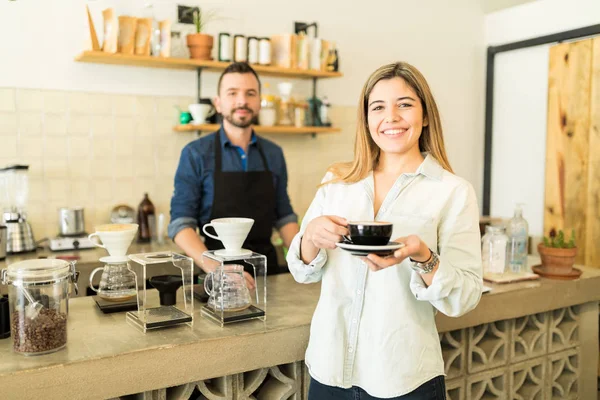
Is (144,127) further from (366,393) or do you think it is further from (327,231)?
(366,393)

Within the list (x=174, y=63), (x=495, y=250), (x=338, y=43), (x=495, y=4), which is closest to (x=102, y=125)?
Answer: (x=174, y=63)

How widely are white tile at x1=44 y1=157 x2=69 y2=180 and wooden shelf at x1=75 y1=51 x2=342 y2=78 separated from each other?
686 mm

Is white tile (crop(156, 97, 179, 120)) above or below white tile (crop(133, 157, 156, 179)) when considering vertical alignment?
above

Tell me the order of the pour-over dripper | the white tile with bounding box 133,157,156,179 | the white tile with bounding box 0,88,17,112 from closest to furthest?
1. the pour-over dripper
2. the white tile with bounding box 0,88,17,112
3. the white tile with bounding box 133,157,156,179

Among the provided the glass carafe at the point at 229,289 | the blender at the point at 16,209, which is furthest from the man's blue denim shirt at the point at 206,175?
the blender at the point at 16,209

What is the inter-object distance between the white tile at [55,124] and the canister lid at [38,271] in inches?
90.7

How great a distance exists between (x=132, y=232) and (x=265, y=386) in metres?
0.74

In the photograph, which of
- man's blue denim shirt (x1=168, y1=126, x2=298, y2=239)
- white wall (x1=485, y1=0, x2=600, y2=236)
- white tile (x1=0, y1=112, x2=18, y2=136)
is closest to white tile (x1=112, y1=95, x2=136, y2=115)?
white tile (x1=0, y1=112, x2=18, y2=136)

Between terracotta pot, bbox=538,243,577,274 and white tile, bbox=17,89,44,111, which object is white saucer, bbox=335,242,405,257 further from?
white tile, bbox=17,89,44,111

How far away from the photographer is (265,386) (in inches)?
83.5

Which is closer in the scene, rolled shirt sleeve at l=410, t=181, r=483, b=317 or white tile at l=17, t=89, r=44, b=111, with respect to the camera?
rolled shirt sleeve at l=410, t=181, r=483, b=317

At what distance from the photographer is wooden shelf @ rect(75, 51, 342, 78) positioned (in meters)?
3.66

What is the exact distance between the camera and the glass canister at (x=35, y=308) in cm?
165

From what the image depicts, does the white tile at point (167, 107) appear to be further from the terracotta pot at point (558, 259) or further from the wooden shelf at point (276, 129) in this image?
the terracotta pot at point (558, 259)
